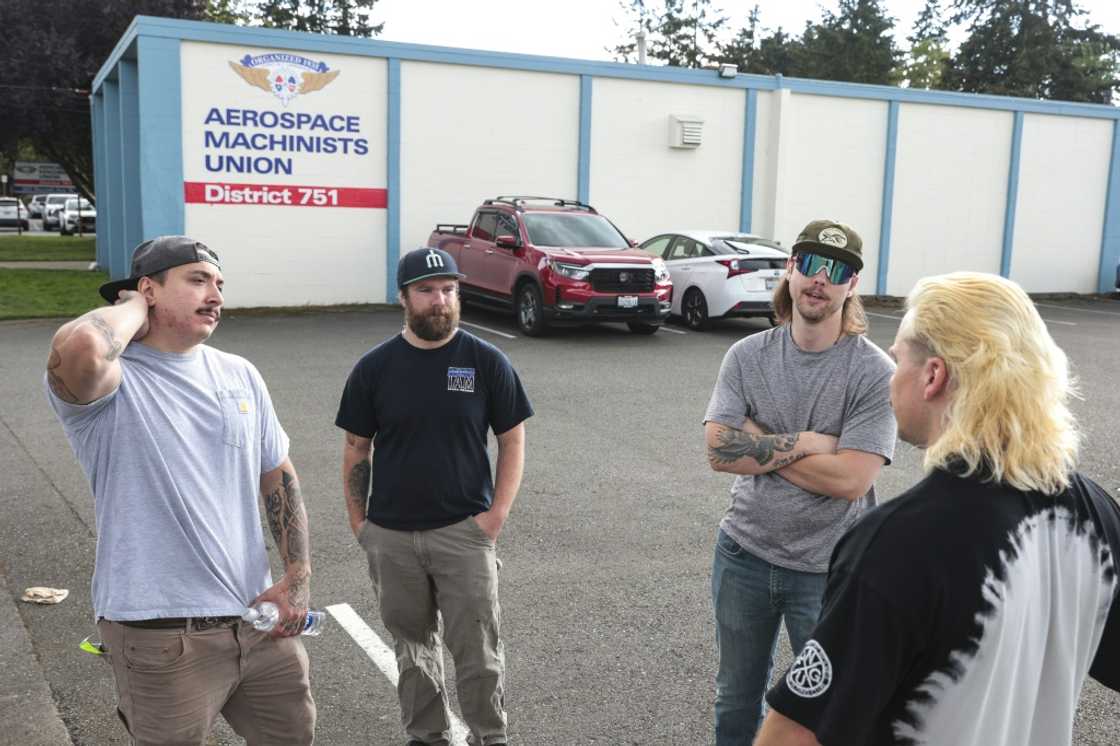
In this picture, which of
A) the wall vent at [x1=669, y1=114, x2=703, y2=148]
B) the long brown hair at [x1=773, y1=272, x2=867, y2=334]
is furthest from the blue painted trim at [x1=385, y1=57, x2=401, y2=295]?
the long brown hair at [x1=773, y1=272, x2=867, y2=334]

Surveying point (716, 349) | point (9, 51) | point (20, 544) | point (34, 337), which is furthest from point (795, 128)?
point (9, 51)

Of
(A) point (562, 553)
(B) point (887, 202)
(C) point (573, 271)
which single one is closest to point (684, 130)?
(B) point (887, 202)

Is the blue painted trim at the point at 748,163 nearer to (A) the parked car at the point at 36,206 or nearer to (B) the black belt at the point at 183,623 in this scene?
(B) the black belt at the point at 183,623

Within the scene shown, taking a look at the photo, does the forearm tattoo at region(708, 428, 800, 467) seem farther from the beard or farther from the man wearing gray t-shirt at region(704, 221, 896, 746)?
the beard

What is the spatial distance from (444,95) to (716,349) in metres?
8.32

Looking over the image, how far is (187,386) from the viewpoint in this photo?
111 inches

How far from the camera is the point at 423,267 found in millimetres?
3617

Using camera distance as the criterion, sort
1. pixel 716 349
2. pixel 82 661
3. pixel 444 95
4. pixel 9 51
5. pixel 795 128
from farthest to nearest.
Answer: pixel 9 51 < pixel 795 128 < pixel 444 95 < pixel 716 349 < pixel 82 661

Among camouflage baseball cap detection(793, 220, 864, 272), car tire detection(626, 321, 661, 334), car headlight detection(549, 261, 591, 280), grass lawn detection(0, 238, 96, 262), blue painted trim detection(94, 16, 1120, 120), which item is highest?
blue painted trim detection(94, 16, 1120, 120)

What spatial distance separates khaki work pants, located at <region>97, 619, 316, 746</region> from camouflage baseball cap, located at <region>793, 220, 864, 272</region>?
6.57 feet

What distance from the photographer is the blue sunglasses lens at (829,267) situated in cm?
316

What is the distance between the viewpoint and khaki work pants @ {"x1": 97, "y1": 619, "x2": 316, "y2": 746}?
2.71m

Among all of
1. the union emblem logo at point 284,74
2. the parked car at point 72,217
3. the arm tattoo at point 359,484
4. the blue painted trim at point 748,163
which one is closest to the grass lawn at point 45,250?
the parked car at point 72,217

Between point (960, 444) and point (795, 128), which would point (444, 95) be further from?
point (960, 444)
